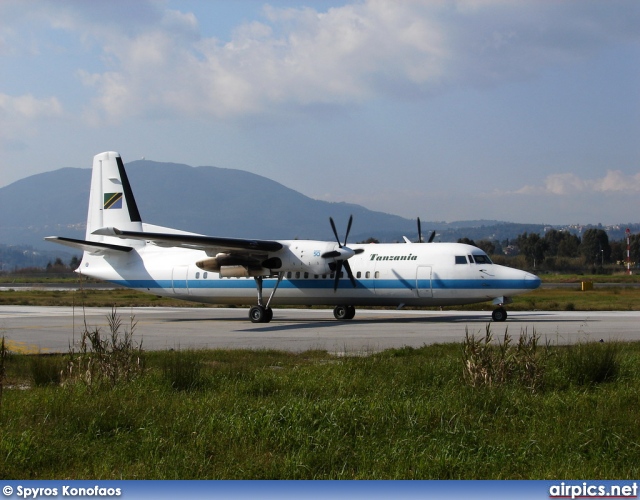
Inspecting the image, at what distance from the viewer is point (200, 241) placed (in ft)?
89.8

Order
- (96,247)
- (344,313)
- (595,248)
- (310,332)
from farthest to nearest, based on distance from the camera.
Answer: (595,248) → (96,247) → (344,313) → (310,332)

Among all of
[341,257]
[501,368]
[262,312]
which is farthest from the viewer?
[262,312]

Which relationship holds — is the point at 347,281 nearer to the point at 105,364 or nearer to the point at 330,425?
the point at 105,364

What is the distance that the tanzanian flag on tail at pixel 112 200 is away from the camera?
34.0 metres

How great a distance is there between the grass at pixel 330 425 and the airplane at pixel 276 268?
1577cm

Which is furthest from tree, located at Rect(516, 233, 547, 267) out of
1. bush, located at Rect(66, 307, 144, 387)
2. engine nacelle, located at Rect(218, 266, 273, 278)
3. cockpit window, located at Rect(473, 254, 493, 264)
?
bush, located at Rect(66, 307, 144, 387)

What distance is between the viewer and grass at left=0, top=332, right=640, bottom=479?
6777 mm

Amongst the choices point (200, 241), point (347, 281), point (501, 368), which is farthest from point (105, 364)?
point (347, 281)

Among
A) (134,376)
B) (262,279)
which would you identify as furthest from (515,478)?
(262,279)

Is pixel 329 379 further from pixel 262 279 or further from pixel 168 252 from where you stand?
pixel 168 252

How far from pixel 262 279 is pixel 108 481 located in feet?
80.9

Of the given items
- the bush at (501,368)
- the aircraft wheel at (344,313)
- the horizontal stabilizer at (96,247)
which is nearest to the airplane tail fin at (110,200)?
the horizontal stabilizer at (96,247)

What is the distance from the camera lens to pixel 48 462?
6.88m

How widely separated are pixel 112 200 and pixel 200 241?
8.79m
